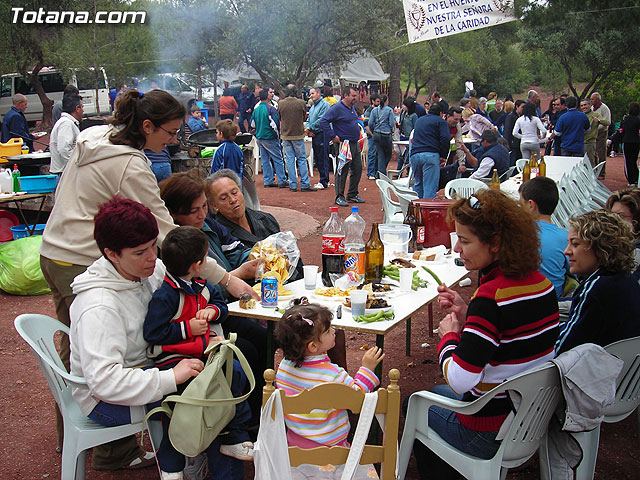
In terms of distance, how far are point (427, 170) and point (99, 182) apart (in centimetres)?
721

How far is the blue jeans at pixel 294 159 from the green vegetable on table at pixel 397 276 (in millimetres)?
8906

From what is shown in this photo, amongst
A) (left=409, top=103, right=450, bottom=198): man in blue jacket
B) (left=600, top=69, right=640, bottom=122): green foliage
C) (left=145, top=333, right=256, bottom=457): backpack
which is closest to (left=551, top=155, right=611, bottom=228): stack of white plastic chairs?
(left=409, top=103, right=450, bottom=198): man in blue jacket

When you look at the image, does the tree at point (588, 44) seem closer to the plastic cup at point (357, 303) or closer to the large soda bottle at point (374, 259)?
the large soda bottle at point (374, 259)

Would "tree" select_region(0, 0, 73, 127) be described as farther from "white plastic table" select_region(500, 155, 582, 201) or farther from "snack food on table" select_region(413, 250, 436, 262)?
"snack food on table" select_region(413, 250, 436, 262)

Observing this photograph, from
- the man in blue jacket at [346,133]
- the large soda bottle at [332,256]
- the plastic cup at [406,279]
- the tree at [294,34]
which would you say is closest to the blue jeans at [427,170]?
the man in blue jacket at [346,133]

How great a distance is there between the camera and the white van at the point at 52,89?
2263 cm

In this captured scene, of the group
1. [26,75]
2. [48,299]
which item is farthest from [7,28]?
[48,299]

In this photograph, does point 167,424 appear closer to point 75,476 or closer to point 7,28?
point 75,476

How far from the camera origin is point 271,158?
13.3 metres

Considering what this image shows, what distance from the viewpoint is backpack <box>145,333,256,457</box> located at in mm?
2553

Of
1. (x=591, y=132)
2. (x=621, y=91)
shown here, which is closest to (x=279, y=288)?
(x=591, y=132)

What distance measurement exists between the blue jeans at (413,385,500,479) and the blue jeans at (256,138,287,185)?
10.4m

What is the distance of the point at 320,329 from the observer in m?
2.59

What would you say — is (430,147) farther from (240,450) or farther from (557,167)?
(240,450)
